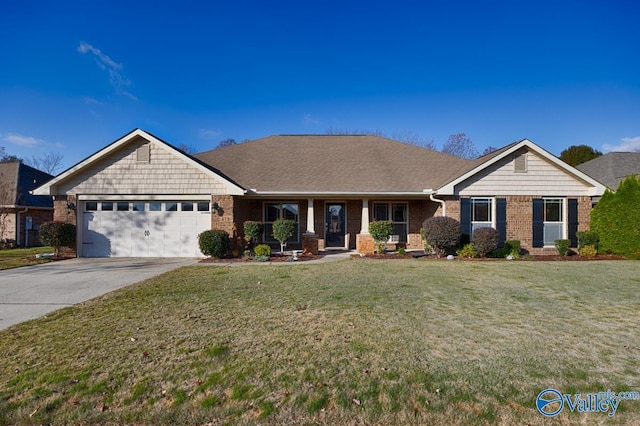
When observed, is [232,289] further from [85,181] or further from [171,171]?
Answer: [85,181]

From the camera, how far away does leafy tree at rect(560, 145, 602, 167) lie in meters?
33.5

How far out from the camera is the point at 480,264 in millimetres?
11109

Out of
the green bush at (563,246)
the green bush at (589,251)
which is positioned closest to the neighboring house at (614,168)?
the green bush at (589,251)

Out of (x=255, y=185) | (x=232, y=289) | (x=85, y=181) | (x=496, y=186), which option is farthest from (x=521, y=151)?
(x=85, y=181)

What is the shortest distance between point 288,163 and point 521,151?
399 inches

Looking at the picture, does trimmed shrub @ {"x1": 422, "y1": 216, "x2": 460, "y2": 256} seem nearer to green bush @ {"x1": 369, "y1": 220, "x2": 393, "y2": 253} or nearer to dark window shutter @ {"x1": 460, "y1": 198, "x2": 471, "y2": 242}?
dark window shutter @ {"x1": 460, "y1": 198, "x2": 471, "y2": 242}

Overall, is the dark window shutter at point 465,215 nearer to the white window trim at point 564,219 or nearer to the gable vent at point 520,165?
the gable vent at point 520,165

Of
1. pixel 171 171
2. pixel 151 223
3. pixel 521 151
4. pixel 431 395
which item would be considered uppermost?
pixel 521 151

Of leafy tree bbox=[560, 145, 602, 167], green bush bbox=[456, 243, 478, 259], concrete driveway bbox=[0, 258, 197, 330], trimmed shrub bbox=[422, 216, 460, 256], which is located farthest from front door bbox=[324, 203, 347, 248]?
leafy tree bbox=[560, 145, 602, 167]

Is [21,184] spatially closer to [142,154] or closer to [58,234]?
[58,234]

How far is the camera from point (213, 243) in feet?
39.5

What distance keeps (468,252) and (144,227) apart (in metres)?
12.6

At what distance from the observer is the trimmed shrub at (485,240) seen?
12258mm

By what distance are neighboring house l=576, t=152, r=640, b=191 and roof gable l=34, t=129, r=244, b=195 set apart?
21.5m
